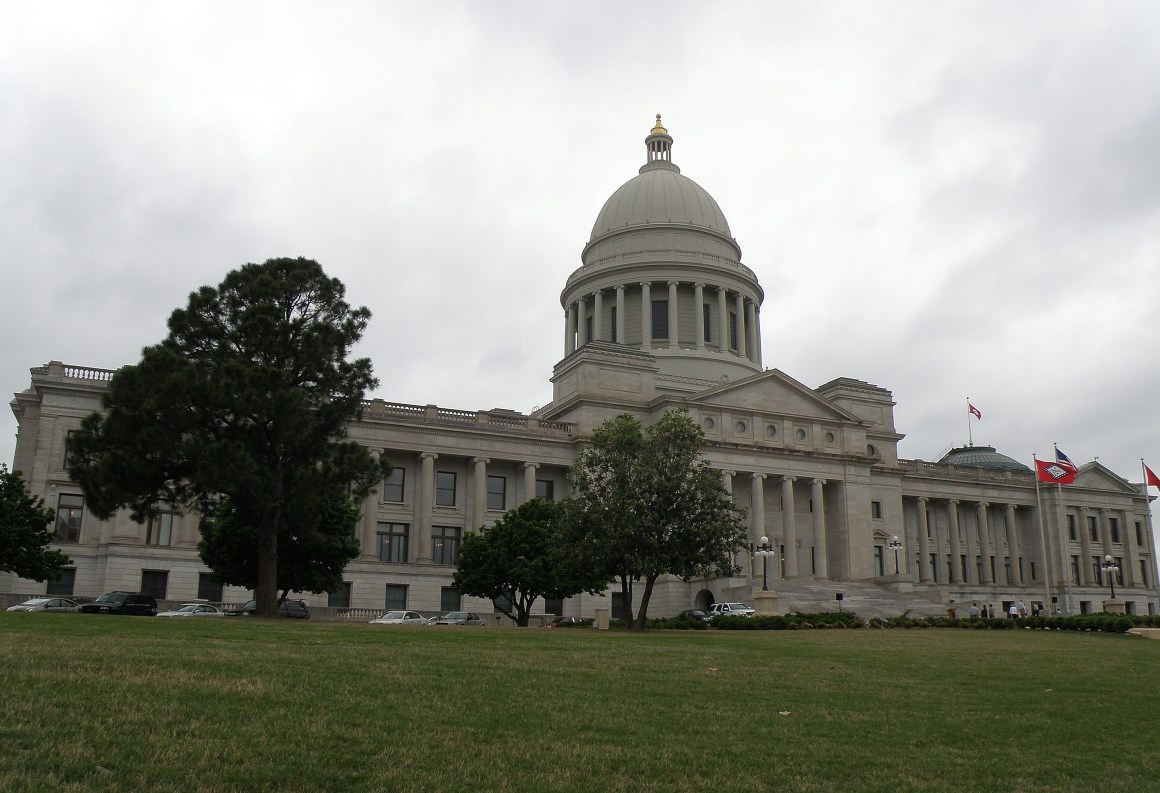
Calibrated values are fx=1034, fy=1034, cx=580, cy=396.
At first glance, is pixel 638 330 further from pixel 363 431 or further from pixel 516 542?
pixel 516 542

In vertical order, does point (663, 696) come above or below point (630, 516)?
below

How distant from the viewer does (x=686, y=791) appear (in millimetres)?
11367

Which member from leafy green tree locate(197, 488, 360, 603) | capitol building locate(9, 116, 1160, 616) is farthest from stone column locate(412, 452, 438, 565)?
leafy green tree locate(197, 488, 360, 603)

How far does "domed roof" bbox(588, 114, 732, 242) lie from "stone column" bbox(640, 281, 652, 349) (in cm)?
713

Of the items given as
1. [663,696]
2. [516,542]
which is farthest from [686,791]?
[516,542]

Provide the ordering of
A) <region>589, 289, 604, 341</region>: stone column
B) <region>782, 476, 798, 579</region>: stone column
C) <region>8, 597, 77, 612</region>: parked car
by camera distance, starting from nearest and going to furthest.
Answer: <region>8, 597, 77, 612</region>: parked car < <region>782, 476, 798, 579</region>: stone column < <region>589, 289, 604, 341</region>: stone column

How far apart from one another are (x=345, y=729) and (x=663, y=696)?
606 centimetres

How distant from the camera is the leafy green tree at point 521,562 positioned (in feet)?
161

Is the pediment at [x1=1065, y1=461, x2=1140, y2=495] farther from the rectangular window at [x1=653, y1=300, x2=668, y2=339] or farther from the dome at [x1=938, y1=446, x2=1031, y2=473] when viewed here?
the rectangular window at [x1=653, y1=300, x2=668, y2=339]

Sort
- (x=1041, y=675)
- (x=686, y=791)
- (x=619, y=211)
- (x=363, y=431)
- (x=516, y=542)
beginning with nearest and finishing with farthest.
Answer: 1. (x=686, y=791)
2. (x=1041, y=675)
3. (x=516, y=542)
4. (x=363, y=431)
5. (x=619, y=211)

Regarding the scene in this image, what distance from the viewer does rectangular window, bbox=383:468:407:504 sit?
6769 cm

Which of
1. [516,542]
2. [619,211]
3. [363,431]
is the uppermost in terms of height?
[619,211]

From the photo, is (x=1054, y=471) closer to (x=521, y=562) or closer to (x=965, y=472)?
(x=965, y=472)

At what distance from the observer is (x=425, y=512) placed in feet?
218
